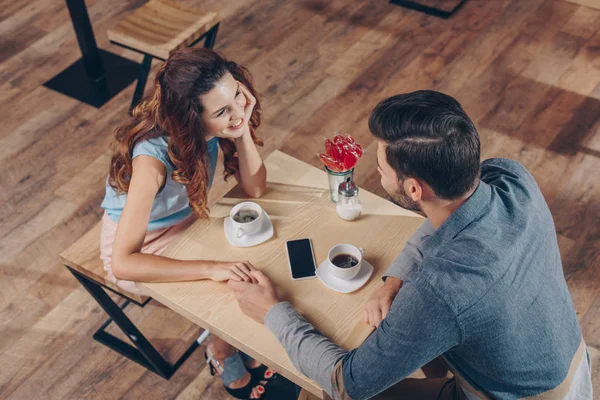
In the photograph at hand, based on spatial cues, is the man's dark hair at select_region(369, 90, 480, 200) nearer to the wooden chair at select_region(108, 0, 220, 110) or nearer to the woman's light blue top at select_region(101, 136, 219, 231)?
the woman's light blue top at select_region(101, 136, 219, 231)

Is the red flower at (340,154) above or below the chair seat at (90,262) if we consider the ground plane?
above

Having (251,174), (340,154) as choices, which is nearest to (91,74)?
(251,174)

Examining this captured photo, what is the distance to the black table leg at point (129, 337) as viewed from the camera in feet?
7.16

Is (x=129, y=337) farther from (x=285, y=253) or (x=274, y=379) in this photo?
(x=285, y=253)

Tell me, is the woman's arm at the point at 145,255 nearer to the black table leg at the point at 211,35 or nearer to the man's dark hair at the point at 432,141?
the man's dark hair at the point at 432,141

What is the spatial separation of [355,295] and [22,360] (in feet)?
4.86

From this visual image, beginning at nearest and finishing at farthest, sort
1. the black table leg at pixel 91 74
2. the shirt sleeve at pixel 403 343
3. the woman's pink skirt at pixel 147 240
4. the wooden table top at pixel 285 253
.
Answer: the shirt sleeve at pixel 403 343
the wooden table top at pixel 285 253
the woman's pink skirt at pixel 147 240
the black table leg at pixel 91 74

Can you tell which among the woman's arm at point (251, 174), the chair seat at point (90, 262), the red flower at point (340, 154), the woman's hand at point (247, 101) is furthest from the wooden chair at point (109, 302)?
the red flower at point (340, 154)

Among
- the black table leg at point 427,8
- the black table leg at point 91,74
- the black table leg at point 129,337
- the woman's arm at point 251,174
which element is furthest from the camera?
the black table leg at point 427,8

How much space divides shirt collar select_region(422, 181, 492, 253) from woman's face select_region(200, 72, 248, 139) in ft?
2.49

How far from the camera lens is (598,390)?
7.60ft

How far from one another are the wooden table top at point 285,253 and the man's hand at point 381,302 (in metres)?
0.02

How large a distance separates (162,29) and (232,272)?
1.86m

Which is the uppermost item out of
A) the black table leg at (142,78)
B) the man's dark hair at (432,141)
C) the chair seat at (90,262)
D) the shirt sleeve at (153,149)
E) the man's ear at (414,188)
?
the man's dark hair at (432,141)
